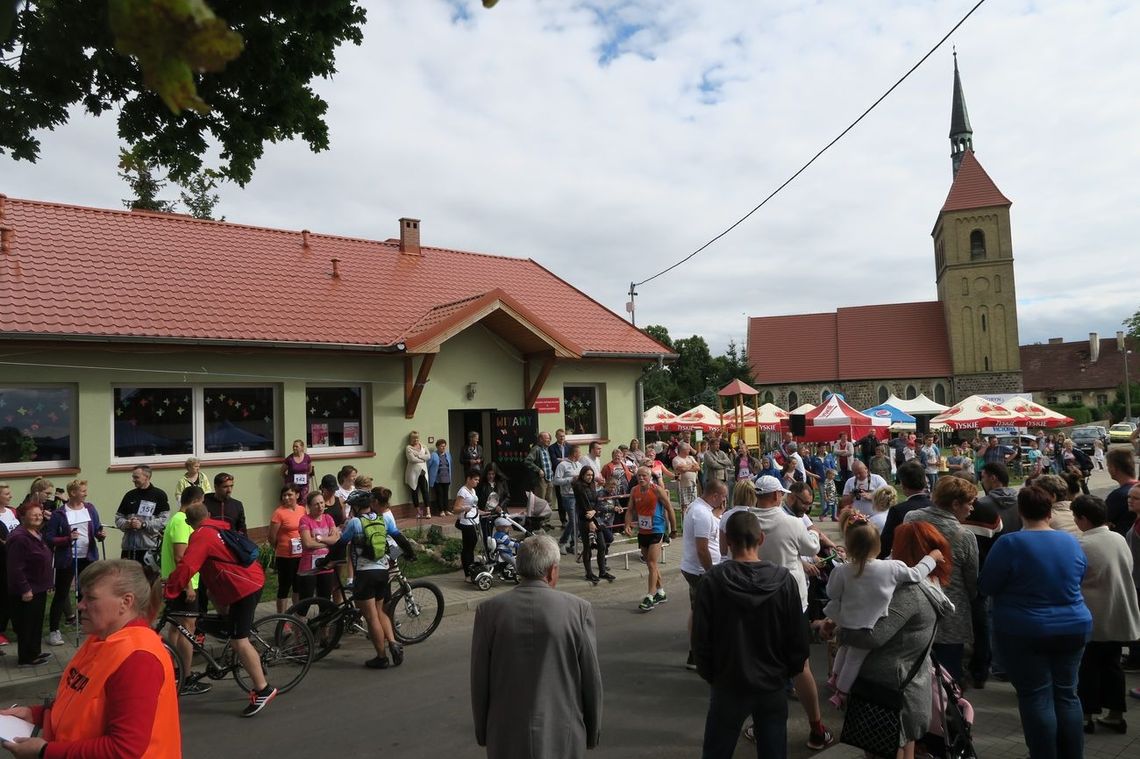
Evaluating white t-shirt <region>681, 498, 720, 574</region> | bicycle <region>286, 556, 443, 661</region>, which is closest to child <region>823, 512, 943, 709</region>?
white t-shirt <region>681, 498, 720, 574</region>

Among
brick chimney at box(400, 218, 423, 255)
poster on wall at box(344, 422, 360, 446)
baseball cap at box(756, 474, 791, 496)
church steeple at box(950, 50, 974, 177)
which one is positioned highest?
church steeple at box(950, 50, 974, 177)

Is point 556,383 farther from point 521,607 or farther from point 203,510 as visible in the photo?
point 521,607

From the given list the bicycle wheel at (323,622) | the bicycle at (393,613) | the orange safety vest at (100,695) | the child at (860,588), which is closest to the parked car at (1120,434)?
the bicycle at (393,613)

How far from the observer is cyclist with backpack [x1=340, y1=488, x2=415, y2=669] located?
6.82 metres

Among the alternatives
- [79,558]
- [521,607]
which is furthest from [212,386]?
[521,607]

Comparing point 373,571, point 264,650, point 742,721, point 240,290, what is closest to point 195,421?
point 240,290

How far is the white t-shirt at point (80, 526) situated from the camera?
808cm

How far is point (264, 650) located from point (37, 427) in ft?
24.8

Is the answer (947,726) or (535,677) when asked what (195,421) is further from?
(947,726)

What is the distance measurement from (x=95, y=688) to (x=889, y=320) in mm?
68382

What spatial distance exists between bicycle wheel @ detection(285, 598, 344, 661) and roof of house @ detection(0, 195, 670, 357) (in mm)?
7058

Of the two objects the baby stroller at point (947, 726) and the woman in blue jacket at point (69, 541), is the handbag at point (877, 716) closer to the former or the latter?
the baby stroller at point (947, 726)

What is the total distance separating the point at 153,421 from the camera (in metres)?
12.4

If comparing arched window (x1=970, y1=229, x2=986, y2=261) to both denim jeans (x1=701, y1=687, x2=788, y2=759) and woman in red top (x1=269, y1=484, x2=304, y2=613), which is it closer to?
woman in red top (x1=269, y1=484, x2=304, y2=613)
